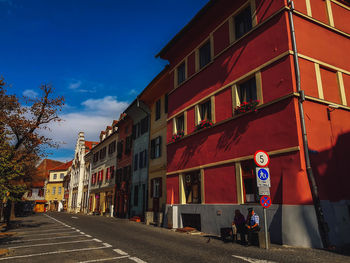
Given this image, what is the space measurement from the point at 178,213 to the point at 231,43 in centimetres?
961

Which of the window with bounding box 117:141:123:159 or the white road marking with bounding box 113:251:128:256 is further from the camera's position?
the window with bounding box 117:141:123:159

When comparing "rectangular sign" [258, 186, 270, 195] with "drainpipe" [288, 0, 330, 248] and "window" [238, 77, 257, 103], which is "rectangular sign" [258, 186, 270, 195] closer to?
"drainpipe" [288, 0, 330, 248]

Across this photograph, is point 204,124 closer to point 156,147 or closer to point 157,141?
point 157,141

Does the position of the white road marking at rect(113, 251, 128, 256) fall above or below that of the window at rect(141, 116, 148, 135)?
below

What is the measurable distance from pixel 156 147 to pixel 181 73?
6.82m

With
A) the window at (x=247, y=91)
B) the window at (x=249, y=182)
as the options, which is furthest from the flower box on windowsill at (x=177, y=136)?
the window at (x=249, y=182)

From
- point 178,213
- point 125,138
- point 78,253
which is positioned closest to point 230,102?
point 178,213

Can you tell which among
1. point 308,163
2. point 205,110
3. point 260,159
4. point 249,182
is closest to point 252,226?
point 260,159

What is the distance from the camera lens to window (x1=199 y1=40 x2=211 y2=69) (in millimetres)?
16038

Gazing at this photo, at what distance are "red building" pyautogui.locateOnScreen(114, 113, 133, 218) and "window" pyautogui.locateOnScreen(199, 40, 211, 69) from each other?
15662 millimetres

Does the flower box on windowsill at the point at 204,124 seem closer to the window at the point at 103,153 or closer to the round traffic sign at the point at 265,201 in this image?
the round traffic sign at the point at 265,201

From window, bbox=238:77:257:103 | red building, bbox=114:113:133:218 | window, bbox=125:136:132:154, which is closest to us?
window, bbox=238:77:257:103

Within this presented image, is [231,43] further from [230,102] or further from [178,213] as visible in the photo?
[178,213]

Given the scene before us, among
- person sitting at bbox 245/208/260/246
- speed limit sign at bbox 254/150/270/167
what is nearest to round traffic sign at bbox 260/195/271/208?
speed limit sign at bbox 254/150/270/167
